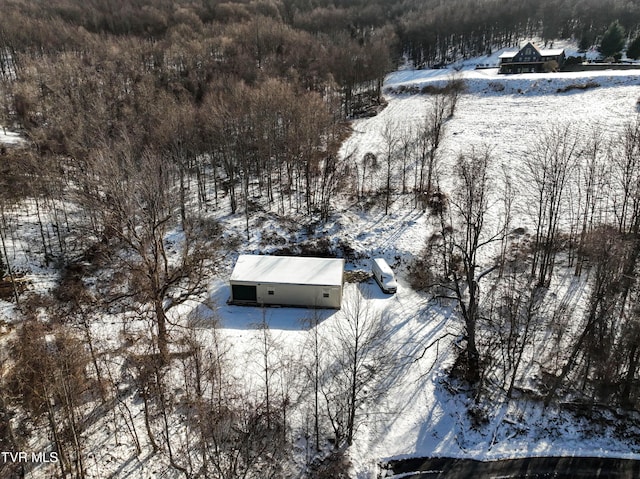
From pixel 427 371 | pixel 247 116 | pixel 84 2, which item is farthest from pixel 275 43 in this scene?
pixel 427 371

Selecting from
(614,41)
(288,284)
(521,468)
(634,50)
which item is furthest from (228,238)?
(614,41)

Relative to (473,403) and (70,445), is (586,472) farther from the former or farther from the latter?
(70,445)

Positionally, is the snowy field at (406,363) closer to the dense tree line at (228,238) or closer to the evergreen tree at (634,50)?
the dense tree line at (228,238)

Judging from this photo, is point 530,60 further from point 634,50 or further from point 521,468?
point 521,468

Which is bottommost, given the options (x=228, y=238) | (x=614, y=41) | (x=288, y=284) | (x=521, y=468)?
(x=521, y=468)

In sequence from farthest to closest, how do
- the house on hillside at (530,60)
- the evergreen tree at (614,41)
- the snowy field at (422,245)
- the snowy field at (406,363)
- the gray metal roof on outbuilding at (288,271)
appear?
the evergreen tree at (614,41), the house on hillside at (530,60), the gray metal roof on outbuilding at (288,271), the snowy field at (422,245), the snowy field at (406,363)

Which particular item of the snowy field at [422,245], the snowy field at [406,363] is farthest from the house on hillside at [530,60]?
the snowy field at [406,363]

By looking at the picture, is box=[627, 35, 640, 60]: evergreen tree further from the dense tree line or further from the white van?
the white van

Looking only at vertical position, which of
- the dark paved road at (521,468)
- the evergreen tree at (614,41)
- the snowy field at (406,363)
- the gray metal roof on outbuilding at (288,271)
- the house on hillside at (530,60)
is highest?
the evergreen tree at (614,41)
